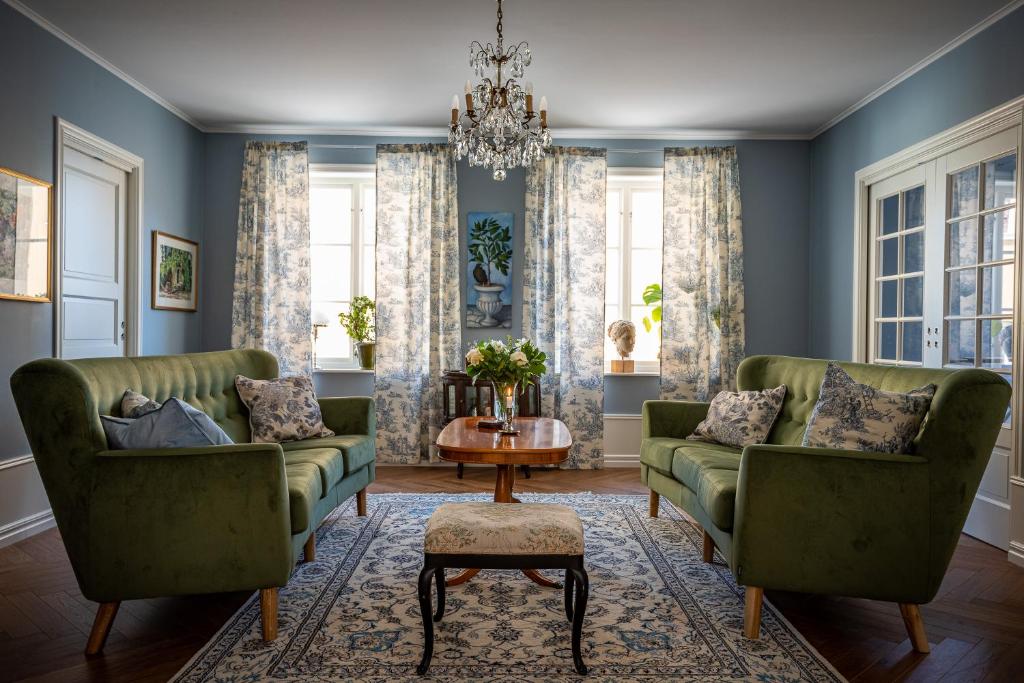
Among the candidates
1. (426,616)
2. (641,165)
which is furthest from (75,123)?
(641,165)

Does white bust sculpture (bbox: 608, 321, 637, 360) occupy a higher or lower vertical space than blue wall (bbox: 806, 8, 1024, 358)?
lower

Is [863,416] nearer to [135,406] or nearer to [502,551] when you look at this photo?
[502,551]

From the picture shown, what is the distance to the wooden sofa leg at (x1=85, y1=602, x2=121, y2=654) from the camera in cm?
219

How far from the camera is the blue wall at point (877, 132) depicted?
11.4 ft

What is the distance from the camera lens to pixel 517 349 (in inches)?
129

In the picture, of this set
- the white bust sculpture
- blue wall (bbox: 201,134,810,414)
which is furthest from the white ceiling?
the white bust sculpture

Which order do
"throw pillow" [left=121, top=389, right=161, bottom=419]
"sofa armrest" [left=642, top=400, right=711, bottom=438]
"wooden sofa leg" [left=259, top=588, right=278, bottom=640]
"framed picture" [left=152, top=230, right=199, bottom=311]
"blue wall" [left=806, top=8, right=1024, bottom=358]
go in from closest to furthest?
"wooden sofa leg" [left=259, top=588, right=278, bottom=640] < "throw pillow" [left=121, top=389, right=161, bottom=419] < "blue wall" [left=806, top=8, right=1024, bottom=358] < "sofa armrest" [left=642, top=400, right=711, bottom=438] < "framed picture" [left=152, top=230, right=199, bottom=311]

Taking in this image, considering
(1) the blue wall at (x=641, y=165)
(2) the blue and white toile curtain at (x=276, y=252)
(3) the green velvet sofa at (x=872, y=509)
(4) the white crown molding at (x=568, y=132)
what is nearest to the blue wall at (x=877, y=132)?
(1) the blue wall at (x=641, y=165)

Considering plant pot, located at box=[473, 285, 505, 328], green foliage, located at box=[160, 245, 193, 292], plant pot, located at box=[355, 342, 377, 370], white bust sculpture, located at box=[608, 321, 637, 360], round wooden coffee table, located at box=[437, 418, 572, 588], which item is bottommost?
round wooden coffee table, located at box=[437, 418, 572, 588]

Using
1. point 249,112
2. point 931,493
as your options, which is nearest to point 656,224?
point 249,112

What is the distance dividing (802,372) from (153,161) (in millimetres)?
4555

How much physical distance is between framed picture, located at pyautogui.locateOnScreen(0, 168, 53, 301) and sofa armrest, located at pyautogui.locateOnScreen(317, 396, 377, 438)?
5.43ft

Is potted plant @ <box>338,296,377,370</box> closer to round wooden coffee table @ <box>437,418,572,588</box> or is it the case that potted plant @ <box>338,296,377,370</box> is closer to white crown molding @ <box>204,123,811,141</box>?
white crown molding @ <box>204,123,811,141</box>

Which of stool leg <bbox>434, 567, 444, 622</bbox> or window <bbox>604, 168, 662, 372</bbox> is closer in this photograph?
stool leg <bbox>434, 567, 444, 622</bbox>
